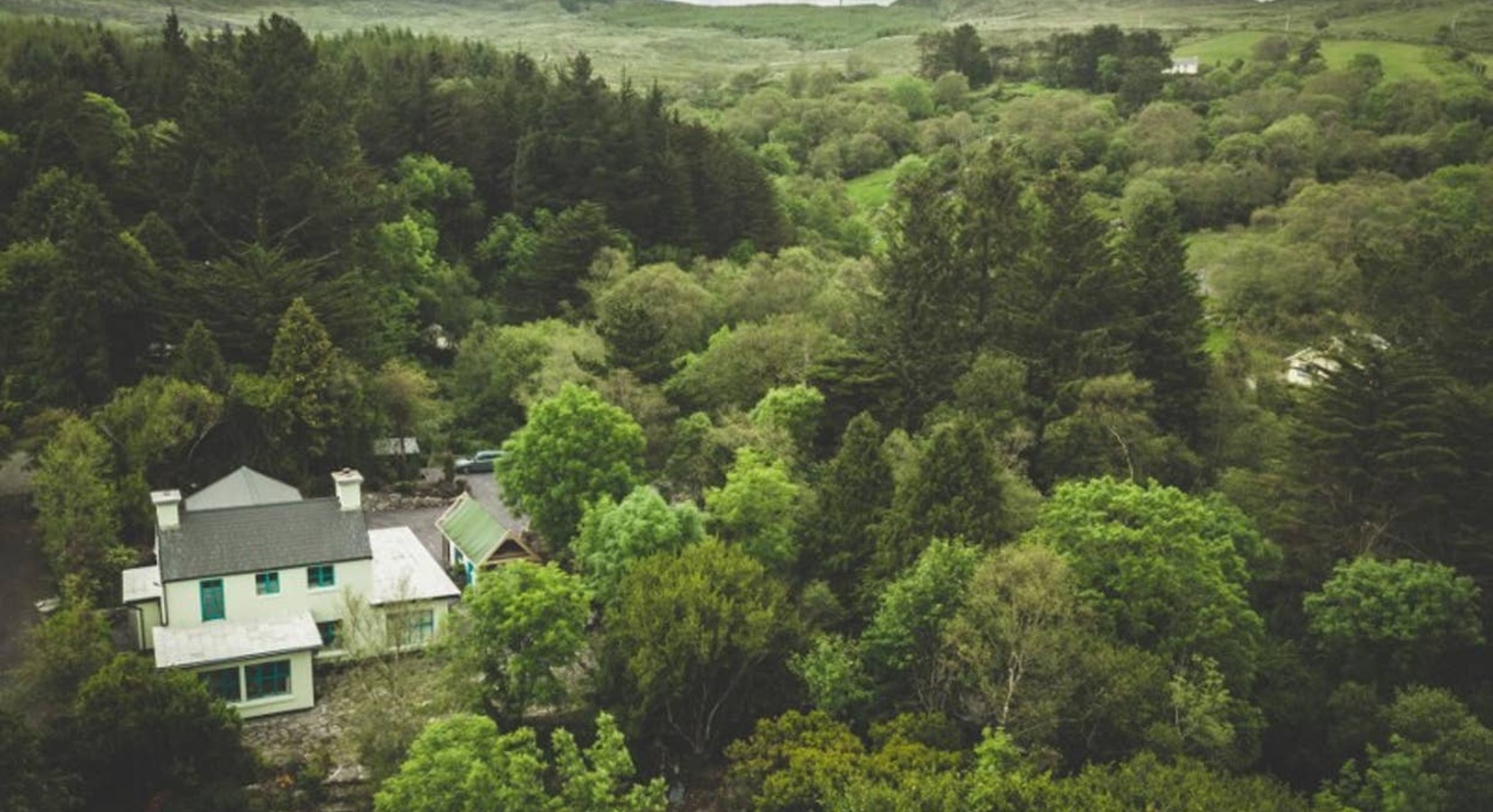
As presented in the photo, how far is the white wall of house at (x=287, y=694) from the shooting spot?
3052 cm

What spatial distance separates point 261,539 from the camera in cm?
3322

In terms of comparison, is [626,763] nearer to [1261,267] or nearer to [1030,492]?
[1030,492]

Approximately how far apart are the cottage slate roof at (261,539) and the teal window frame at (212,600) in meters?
0.33

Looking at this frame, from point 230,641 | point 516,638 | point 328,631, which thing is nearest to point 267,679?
point 230,641

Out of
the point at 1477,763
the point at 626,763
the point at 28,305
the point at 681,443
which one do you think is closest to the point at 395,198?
the point at 28,305

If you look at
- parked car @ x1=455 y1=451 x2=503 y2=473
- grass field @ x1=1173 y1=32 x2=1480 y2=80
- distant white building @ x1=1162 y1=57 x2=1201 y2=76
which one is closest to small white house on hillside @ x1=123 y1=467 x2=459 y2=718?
parked car @ x1=455 y1=451 x2=503 y2=473

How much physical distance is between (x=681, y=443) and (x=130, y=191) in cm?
2657

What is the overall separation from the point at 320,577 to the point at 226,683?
410 centimetres

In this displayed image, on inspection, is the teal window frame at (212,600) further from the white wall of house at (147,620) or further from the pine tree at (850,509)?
the pine tree at (850,509)

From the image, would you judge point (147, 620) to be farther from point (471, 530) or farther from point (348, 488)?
point (471, 530)

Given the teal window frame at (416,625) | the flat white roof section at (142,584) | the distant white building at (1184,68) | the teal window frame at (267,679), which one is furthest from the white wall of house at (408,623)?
the distant white building at (1184,68)

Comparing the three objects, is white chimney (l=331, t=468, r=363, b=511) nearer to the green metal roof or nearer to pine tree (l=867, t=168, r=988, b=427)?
the green metal roof

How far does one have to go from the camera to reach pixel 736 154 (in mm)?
73062

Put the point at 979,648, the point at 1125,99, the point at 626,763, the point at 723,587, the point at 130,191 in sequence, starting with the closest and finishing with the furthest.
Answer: the point at 626,763 → the point at 979,648 → the point at 723,587 → the point at 130,191 → the point at 1125,99
